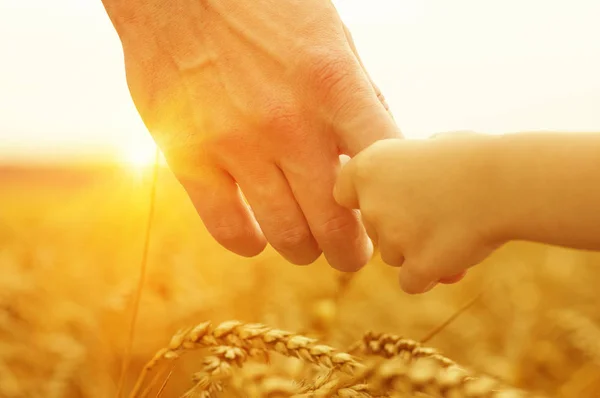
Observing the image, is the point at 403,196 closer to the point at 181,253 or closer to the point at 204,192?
the point at 204,192

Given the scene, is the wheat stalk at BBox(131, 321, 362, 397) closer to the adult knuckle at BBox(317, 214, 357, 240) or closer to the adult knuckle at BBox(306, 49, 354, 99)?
the adult knuckle at BBox(317, 214, 357, 240)

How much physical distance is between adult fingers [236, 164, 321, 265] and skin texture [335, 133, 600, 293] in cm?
22

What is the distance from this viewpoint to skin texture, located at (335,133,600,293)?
45 centimetres

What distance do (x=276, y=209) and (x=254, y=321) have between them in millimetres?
444

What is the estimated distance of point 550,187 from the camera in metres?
0.46

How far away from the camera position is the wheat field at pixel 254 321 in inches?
21.9

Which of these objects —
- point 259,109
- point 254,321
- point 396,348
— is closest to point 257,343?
point 396,348

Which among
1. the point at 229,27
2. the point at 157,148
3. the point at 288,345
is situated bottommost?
the point at 288,345

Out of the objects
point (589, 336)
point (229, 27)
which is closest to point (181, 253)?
point (229, 27)

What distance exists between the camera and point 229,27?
33.9 inches

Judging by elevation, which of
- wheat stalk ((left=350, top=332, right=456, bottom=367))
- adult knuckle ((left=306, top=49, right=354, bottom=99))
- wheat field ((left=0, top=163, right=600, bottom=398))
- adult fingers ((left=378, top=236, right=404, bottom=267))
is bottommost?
wheat field ((left=0, top=163, right=600, bottom=398))

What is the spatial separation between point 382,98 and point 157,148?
382 mm

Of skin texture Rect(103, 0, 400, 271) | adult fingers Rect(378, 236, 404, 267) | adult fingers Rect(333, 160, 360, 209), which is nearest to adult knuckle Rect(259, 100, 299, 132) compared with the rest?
skin texture Rect(103, 0, 400, 271)

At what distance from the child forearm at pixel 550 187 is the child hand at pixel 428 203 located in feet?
0.05
